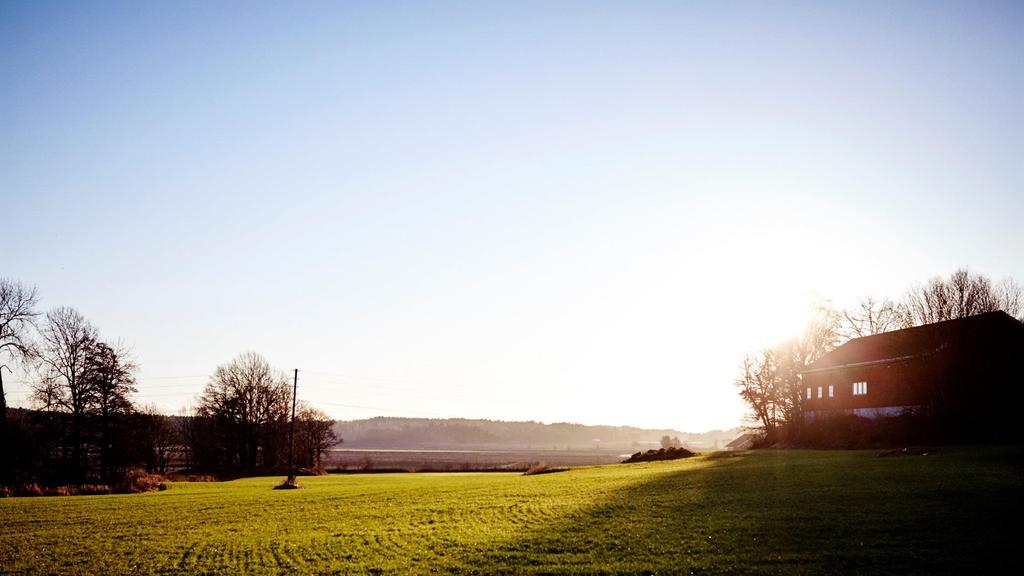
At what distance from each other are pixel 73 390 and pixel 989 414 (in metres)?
84.7

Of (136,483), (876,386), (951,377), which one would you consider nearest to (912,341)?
(876,386)

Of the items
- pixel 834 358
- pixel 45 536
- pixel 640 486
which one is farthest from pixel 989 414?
pixel 45 536

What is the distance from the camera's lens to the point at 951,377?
51.6m

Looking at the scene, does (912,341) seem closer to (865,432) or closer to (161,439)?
(865,432)

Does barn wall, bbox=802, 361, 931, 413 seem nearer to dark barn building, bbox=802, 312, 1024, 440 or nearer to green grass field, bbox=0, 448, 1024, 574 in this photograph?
dark barn building, bbox=802, 312, 1024, 440

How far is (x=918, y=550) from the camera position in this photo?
16281mm

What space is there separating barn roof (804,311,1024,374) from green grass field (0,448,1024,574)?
2231 cm

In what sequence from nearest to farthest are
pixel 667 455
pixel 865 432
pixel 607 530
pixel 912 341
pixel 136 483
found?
pixel 607 530, pixel 136 483, pixel 865 432, pixel 912 341, pixel 667 455

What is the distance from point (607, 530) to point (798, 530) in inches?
241

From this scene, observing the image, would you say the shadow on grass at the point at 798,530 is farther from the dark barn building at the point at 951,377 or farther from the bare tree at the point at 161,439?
the bare tree at the point at 161,439

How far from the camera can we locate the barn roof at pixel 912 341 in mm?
52031

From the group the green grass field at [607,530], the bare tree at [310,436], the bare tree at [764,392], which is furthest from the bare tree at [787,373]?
the bare tree at [310,436]

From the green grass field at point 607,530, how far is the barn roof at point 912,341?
2231 centimetres

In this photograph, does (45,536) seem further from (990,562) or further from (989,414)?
(989,414)
